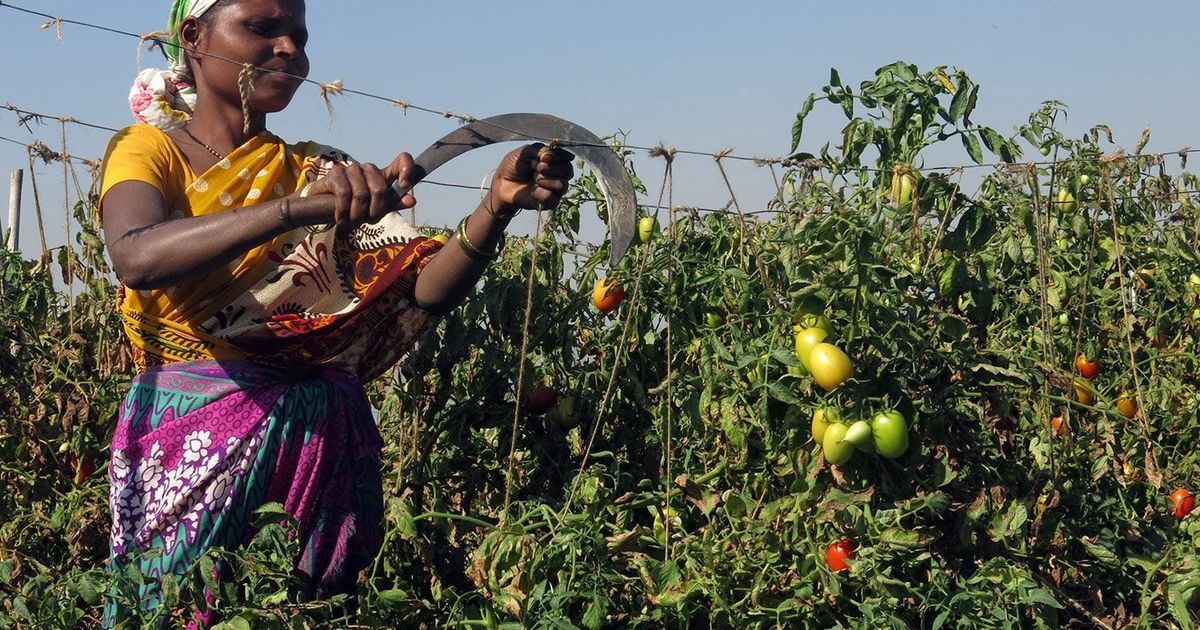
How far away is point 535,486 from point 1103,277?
175 cm

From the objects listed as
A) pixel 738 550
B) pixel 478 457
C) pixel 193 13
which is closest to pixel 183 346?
pixel 193 13

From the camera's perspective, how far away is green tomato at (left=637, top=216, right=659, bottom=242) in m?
2.70

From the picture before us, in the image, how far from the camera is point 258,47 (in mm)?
2221

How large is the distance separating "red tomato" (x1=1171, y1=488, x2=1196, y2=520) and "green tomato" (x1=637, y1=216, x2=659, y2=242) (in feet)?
3.77

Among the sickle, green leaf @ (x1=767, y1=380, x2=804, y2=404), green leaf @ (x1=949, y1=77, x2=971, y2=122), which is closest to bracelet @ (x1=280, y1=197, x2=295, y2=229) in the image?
the sickle

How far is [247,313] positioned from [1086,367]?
2014mm

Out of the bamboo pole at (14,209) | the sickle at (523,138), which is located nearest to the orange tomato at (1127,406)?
the sickle at (523,138)

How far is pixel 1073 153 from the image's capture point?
3.22 meters

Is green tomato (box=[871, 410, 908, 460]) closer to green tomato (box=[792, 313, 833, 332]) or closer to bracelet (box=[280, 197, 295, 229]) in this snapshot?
green tomato (box=[792, 313, 833, 332])

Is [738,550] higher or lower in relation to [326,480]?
lower

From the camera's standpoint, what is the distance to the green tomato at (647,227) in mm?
2699

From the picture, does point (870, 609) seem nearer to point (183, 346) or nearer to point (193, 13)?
point (183, 346)

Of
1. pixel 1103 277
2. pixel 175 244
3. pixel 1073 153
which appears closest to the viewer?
pixel 175 244

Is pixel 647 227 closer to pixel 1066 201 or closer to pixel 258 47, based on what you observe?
pixel 258 47
